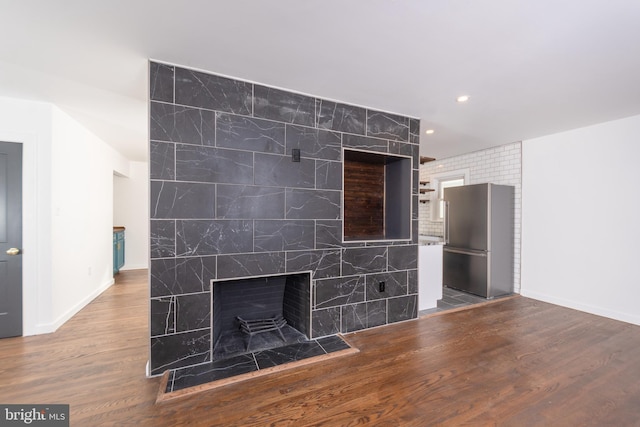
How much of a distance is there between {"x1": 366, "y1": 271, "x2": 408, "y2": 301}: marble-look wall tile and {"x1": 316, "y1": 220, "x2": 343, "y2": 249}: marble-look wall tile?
1.95 feet

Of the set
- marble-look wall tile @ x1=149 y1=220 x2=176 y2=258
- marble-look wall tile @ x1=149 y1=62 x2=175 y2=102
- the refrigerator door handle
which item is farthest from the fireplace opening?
the refrigerator door handle

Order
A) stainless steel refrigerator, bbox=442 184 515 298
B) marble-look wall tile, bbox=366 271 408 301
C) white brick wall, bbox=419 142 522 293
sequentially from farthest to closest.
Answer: white brick wall, bbox=419 142 522 293 → stainless steel refrigerator, bbox=442 184 515 298 → marble-look wall tile, bbox=366 271 408 301

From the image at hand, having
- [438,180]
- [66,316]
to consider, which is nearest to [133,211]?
[66,316]

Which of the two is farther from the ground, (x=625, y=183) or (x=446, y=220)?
(x=625, y=183)

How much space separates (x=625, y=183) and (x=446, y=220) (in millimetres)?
2220

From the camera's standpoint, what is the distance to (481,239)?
4383 millimetres

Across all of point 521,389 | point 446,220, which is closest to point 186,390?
point 521,389

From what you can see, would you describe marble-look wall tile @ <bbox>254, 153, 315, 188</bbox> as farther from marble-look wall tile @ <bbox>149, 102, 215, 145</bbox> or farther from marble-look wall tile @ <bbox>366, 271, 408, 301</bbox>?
marble-look wall tile @ <bbox>366, 271, 408, 301</bbox>

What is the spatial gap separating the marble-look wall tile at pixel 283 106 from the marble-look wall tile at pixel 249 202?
0.71 metres

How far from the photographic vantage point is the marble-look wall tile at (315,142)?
2.74 meters

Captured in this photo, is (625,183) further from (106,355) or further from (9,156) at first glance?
(9,156)

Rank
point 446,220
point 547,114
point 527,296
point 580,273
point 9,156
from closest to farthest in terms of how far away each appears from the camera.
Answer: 1. point 9,156
2. point 547,114
3. point 580,273
4. point 527,296
5. point 446,220

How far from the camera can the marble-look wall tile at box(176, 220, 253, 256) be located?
2.30m

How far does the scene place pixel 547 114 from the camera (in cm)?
329
